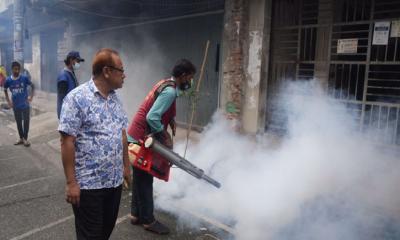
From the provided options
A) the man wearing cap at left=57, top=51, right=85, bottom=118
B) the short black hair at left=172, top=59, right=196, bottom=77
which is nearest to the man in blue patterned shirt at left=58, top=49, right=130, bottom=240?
the short black hair at left=172, top=59, right=196, bottom=77

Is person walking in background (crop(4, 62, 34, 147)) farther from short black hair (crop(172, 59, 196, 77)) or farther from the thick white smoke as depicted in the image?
short black hair (crop(172, 59, 196, 77))

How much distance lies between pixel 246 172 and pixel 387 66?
8.77ft

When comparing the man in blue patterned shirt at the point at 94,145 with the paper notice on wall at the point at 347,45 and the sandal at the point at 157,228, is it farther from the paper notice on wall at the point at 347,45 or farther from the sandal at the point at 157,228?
the paper notice on wall at the point at 347,45

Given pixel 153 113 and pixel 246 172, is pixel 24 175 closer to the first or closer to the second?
pixel 153 113

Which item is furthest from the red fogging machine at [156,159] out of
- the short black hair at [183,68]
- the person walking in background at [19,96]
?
the person walking in background at [19,96]

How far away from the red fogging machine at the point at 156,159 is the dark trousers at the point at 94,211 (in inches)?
37.4

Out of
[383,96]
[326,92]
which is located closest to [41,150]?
[326,92]

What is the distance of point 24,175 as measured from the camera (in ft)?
18.2

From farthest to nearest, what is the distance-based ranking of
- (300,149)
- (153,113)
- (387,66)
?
(387,66), (300,149), (153,113)

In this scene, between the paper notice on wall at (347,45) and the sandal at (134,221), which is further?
the paper notice on wall at (347,45)

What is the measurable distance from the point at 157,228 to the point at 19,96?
5.44m

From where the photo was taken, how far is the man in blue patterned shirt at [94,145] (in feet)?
7.56

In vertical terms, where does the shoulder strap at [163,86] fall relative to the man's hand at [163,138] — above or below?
above

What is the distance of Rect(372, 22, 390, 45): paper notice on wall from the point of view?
15.8ft
